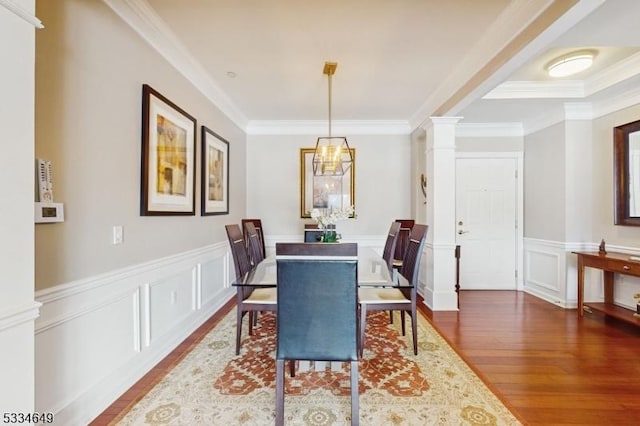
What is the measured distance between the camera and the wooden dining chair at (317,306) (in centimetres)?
163

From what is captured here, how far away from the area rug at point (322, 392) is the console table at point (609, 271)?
1.93 m

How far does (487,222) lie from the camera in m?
4.74

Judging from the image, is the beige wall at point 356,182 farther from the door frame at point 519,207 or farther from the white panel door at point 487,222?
the door frame at point 519,207

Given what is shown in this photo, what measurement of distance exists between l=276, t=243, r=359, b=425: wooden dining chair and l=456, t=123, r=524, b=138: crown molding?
3906 mm

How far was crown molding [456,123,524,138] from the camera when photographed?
4629mm

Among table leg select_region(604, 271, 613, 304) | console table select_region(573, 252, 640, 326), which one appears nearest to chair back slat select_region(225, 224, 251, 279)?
console table select_region(573, 252, 640, 326)

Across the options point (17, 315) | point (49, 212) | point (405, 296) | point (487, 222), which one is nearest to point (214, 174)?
point (49, 212)

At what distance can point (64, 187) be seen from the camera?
5.39ft

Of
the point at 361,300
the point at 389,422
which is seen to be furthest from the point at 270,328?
the point at 389,422

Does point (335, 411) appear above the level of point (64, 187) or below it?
below

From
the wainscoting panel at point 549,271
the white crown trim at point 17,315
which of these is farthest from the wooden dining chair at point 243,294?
the wainscoting panel at point 549,271

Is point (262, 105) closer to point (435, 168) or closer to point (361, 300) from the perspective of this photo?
point (435, 168)

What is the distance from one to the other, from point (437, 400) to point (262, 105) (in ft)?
12.3

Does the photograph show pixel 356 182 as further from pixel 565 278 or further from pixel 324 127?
pixel 565 278
